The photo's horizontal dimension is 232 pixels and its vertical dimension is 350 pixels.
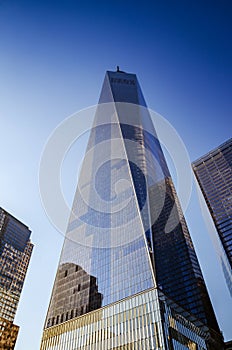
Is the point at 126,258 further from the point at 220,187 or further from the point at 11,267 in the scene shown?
the point at 11,267

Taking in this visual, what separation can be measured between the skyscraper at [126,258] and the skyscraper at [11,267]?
38.2m

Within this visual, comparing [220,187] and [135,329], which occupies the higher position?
[220,187]

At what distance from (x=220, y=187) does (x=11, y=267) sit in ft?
327

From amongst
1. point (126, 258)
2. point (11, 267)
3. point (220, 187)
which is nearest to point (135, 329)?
point (126, 258)

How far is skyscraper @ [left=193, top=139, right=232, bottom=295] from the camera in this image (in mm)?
105938

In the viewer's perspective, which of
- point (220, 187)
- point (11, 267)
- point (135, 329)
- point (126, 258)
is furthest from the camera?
point (11, 267)

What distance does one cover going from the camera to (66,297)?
256 feet

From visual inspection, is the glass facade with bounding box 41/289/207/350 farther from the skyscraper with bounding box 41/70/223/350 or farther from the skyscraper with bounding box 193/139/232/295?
the skyscraper with bounding box 193/139/232/295

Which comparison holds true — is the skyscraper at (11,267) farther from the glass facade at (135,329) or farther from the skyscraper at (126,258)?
the glass facade at (135,329)

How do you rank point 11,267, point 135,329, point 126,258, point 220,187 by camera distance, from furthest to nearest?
point 11,267 → point 220,187 → point 126,258 → point 135,329

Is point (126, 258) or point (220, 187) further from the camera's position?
point (220, 187)

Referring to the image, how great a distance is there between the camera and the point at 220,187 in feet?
399

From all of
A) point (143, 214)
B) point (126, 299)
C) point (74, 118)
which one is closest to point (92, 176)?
point (143, 214)

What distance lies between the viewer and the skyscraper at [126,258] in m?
55.2
